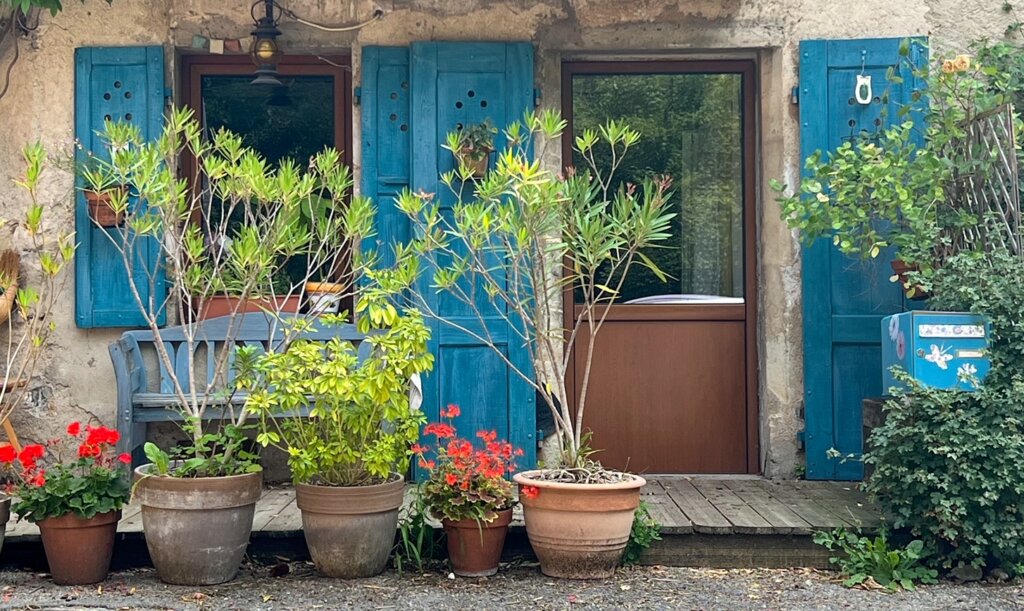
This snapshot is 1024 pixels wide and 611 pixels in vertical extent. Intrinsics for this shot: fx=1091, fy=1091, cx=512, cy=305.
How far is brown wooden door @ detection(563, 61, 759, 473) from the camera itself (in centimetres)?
582

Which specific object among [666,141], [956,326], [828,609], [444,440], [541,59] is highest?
[541,59]

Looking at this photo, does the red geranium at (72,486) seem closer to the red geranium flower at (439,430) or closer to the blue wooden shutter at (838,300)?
the red geranium flower at (439,430)

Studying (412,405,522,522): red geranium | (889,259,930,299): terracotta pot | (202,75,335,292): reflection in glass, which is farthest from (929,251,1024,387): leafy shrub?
(202,75,335,292): reflection in glass

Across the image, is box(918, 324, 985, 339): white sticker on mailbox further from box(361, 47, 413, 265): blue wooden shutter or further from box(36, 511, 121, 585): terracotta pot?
box(36, 511, 121, 585): terracotta pot

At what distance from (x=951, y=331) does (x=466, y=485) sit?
206 centimetres

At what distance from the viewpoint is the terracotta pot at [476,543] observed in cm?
421

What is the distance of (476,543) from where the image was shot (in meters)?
4.22

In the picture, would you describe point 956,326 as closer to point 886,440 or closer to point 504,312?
point 886,440

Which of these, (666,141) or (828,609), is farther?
(666,141)

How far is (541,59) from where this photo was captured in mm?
5582

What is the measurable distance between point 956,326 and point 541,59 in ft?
7.95

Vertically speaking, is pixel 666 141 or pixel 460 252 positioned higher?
pixel 666 141

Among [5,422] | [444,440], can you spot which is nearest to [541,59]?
[444,440]

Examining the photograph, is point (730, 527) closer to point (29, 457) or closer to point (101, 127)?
point (29, 457)
